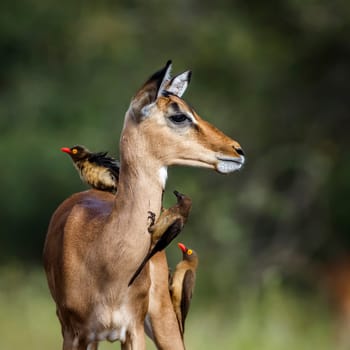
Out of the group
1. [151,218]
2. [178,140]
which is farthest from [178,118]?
[151,218]

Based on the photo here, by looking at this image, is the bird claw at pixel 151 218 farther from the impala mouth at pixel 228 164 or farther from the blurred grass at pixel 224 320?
the blurred grass at pixel 224 320

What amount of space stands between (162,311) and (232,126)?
28.8ft

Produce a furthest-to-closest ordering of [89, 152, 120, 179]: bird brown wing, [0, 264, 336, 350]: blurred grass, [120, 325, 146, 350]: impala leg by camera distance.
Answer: [0, 264, 336, 350]: blurred grass < [89, 152, 120, 179]: bird brown wing < [120, 325, 146, 350]: impala leg

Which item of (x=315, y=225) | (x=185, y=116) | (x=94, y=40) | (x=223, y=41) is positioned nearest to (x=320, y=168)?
(x=315, y=225)

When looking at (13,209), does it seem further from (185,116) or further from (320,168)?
(185,116)

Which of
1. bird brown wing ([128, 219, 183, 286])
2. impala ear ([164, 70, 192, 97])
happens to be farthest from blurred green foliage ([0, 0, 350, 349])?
bird brown wing ([128, 219, 183, 286])

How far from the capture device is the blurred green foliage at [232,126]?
14.5m

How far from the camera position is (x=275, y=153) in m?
15.1

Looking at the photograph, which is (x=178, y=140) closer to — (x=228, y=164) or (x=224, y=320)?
(x=228, y=164)

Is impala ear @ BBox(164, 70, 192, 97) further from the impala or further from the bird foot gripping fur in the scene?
the bird foot gripping fur

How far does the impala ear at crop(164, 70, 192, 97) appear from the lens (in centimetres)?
616

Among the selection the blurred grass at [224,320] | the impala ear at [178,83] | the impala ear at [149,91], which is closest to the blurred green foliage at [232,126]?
the blurred grass at [224,320]

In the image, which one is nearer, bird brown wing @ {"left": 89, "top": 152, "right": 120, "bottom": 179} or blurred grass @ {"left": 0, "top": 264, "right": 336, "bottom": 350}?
bird brown wing @ {"left": 89, "top": 152, "right": 120, "bottom": 179}

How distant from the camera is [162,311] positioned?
6.41 meters
